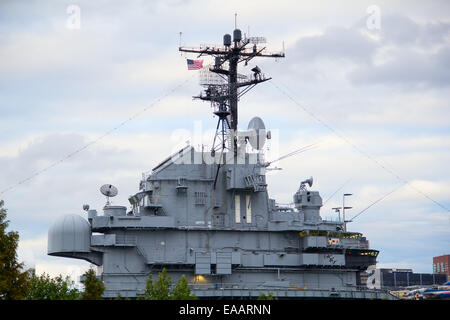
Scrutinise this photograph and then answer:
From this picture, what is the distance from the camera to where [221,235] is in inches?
2327

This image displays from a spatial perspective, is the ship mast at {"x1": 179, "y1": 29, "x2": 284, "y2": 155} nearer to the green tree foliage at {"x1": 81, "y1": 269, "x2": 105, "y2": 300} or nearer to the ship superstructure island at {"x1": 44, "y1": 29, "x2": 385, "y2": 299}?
the ship superstructure island at {"x1": 44, "y1": 29, "x2": 385, "y2": 299}

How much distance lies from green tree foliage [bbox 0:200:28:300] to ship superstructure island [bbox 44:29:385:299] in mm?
14474

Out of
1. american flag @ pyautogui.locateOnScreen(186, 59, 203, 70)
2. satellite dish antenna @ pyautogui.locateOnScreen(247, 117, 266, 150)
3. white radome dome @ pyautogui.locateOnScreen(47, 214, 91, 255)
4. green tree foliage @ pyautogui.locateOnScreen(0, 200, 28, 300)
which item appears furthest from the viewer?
american flag @ pyautogui.locateOnScreen(186, 59, 203, 70)

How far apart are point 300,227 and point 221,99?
14034 millimetres

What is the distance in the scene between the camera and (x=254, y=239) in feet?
196

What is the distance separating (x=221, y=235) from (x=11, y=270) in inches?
877

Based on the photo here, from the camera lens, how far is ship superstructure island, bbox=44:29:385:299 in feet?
187

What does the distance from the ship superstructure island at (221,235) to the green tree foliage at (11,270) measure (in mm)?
14474

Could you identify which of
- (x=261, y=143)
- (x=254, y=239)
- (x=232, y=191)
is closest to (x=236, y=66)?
(x=261, y=143)

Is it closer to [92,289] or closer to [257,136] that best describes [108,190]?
[257,136]

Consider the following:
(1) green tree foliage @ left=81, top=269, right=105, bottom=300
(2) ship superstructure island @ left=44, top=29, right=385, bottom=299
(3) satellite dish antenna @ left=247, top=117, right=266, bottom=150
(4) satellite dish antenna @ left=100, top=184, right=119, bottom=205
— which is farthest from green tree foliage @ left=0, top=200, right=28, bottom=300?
(3) satellite dish antenna @ left=247, top=117, right=266, bottom=150

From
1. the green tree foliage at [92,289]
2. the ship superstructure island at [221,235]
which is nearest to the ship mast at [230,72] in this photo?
the ship superstructure island at [221,235]

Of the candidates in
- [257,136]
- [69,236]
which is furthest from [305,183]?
[69,236]
